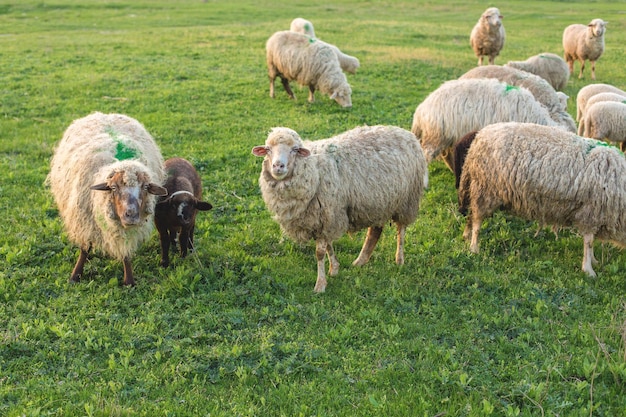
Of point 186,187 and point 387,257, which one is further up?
point 186,187

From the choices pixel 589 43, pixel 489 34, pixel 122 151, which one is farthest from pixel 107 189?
pixel 589 43

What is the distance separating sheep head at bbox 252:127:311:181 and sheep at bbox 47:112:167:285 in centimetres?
109

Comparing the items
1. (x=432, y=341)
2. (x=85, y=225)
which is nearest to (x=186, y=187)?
(x=85, y=225)

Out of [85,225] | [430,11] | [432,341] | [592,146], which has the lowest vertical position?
[432,341]

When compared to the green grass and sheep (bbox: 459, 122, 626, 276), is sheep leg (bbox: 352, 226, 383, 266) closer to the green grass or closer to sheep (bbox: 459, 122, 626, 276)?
the green grass

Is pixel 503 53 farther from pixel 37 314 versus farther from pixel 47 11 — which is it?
pixel 47 11

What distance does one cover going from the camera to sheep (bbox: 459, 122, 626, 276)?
6266mm

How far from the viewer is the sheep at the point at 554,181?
6266mm

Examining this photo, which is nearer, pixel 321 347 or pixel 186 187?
pixel 321 347

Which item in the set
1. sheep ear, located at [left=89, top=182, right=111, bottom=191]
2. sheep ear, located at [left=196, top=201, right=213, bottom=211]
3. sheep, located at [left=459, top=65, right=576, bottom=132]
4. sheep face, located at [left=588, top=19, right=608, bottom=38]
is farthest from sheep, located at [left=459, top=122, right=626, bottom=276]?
sheep face, located at [left=588, top=19, right=608, bottom=38]

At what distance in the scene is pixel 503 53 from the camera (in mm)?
20172

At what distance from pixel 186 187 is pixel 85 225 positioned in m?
1.15

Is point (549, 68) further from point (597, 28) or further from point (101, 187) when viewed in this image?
point (101, 187)

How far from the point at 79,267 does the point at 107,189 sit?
975 mm
